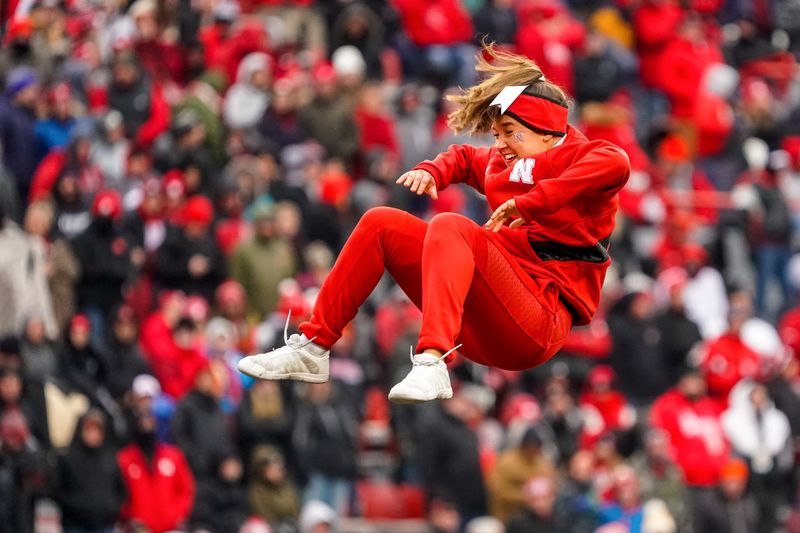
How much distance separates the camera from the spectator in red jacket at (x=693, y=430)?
1548 centimetres

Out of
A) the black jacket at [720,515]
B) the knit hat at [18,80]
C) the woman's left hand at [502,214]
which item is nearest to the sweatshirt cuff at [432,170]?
the woman's left hand at [502,214]

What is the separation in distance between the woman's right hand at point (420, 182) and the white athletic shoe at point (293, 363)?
80 centimetres

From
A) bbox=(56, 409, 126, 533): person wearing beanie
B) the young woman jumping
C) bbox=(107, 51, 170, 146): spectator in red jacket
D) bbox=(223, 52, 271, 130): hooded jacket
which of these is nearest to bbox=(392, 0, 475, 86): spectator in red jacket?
bbox=(223, 52, 271, 130): hooded jacket

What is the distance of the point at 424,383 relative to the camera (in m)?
7.24

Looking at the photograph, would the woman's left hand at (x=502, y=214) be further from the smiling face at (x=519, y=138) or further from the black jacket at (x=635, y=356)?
the black jacket at (x=635, y=356)

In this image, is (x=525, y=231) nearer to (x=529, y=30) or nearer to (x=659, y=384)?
(x=659, y=384)

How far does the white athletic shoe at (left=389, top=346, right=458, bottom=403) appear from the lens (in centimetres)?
714

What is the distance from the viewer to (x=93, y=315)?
1388 centimetres

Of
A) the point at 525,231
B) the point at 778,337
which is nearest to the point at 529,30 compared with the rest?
the point at 778,337

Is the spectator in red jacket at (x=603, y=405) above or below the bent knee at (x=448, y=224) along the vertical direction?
below

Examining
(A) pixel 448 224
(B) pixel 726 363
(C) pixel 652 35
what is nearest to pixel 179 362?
(B) pixel 726 363

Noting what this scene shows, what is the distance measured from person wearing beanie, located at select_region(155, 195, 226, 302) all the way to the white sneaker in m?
7.15

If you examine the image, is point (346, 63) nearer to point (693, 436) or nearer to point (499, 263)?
point (693, 436)

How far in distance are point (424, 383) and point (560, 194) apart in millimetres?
970
